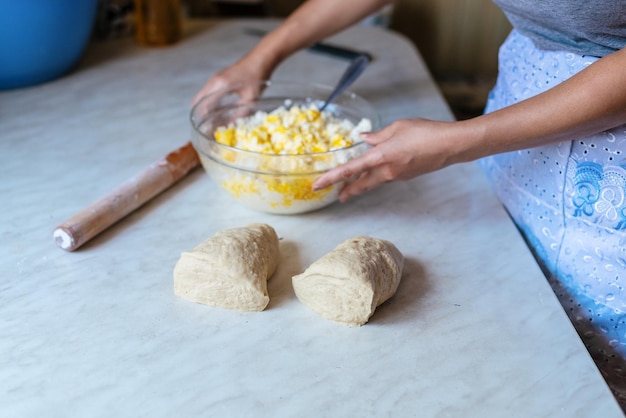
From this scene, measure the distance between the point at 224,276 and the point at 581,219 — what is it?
0.54 meters

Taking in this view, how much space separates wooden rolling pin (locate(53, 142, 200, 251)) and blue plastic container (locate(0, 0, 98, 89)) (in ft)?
1.59

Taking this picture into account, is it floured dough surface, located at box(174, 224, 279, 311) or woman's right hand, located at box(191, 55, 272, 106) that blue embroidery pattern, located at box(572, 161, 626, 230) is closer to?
floured dough surface, located at box(174, 224, 279, 311)

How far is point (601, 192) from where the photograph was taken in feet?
3.02

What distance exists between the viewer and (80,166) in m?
1.16

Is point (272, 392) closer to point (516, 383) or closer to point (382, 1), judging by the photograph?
point (516, 383)

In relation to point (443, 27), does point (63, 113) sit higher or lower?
higher

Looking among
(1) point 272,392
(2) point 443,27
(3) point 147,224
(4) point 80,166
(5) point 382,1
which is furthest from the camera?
(2) point 443,27

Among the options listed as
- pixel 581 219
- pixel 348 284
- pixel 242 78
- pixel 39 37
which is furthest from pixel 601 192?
pixel 39 37

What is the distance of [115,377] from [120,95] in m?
0.86

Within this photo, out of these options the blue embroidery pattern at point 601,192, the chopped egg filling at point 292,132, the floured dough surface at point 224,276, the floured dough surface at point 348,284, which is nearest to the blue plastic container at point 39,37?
the chopped egg filling at point 292,132

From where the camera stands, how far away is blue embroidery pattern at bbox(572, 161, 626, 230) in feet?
2.96

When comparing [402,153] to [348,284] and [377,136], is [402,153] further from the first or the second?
[348,284]

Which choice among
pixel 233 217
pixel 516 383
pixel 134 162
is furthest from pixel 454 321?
pixel 134 162

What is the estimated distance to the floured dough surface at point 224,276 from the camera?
32.8 inches
